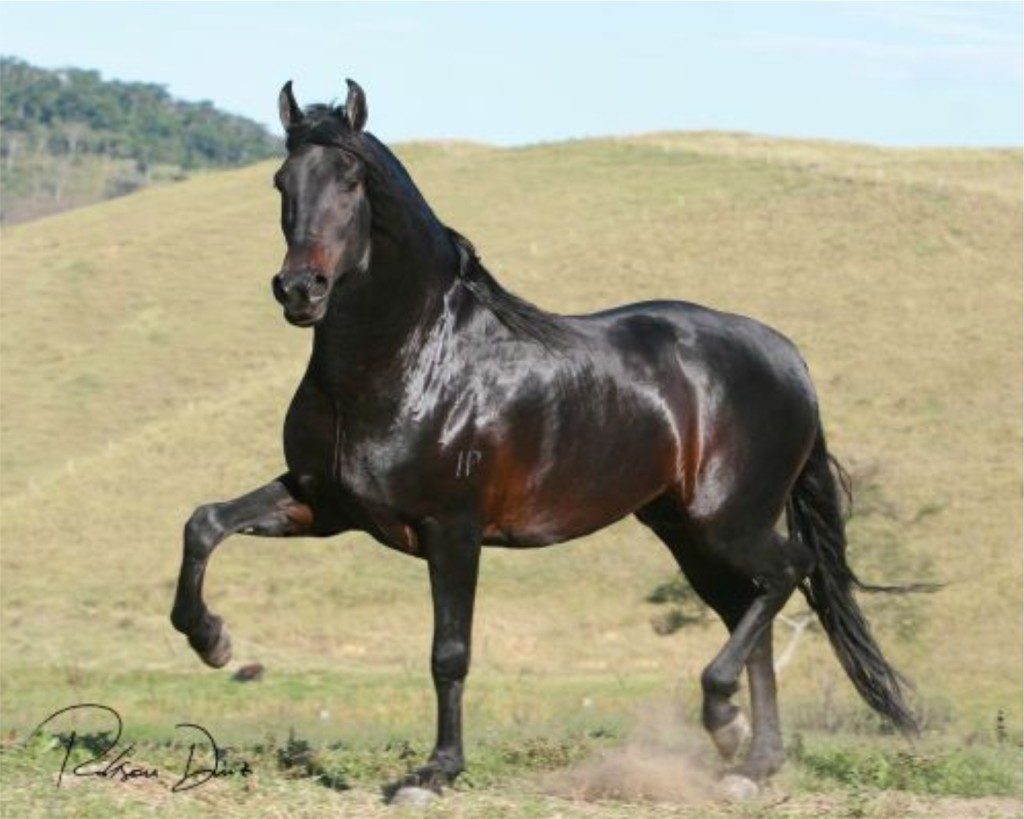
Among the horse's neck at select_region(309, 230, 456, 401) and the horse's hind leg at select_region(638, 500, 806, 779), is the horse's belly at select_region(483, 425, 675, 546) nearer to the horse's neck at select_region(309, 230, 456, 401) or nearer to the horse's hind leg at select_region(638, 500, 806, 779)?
the horse's hind leg at select_region(638, 500, 806, 779)

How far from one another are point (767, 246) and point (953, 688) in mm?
38356

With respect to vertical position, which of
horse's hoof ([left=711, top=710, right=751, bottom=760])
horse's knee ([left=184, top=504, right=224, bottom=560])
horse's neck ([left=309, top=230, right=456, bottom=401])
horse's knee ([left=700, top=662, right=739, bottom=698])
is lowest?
horse's hoof ([left=711, top=710, right=751, bottom=760])

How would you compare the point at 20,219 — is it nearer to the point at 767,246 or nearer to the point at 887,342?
the point at 767,246

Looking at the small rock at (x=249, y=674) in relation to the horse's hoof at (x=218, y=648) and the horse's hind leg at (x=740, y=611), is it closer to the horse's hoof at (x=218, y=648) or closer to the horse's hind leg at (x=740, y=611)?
the horse's hind leg at (x=740, y=611)

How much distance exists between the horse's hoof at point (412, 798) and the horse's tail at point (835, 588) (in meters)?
3.20

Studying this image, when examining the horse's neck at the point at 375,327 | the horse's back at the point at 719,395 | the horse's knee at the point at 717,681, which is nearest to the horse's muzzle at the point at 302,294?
the horse's neck at the point at 375,327

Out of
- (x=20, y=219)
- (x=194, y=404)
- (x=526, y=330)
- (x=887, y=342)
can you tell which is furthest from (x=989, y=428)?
(x=20, y=219)

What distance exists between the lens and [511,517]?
31.6ft

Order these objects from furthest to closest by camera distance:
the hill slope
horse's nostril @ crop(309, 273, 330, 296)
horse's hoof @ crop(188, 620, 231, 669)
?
the hill slope
horse's hoof @ crop(188, 620, 231, 669)
horse's nostril @ crop(309, 273, 330, 296)

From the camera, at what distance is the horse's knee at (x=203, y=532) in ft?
30.2

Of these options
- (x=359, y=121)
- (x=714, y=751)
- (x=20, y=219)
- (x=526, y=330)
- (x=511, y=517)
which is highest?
(x=359, y=121)

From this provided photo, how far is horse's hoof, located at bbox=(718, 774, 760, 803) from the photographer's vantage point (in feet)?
32.7
